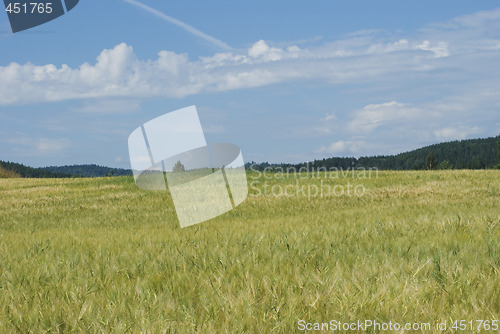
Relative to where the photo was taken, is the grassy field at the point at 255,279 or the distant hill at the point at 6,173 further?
the distant hill at the point at 6,173

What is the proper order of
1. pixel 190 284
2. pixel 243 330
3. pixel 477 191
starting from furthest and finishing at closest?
1. pixel 477 191
2. pixel 190 284
3. pixel 243 330

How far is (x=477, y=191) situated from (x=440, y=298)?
1419cm

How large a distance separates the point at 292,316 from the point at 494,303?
1.57 meters

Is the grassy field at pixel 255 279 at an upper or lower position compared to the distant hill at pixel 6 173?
lower

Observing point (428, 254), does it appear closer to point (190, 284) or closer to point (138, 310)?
point (190, 284)

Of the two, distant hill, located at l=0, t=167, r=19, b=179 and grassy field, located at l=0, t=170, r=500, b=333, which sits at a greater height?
distant hill, located at l=0, t=167, r=19, b=179

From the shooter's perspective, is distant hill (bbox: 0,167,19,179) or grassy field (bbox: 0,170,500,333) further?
distant hill (bbox: 0,167,19,179)

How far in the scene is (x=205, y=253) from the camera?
501cm

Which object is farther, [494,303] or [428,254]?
[428,254]

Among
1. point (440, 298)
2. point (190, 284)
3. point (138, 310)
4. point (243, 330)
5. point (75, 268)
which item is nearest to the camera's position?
point (243, 330)

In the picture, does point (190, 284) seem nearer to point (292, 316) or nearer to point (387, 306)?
point (292, 316)

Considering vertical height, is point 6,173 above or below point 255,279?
above

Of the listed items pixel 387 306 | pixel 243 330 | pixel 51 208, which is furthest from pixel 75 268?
pixel 51 208

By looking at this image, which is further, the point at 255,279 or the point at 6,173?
the point at 6,173
